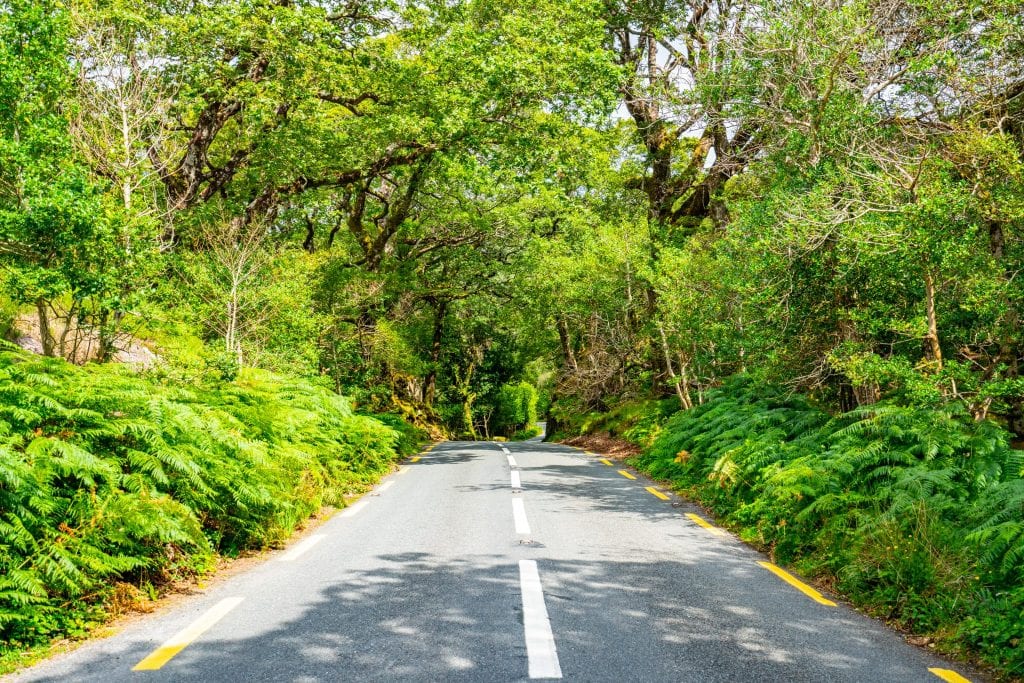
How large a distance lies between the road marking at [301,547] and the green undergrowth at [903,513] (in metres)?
5.05

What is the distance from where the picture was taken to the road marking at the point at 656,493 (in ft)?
37.4

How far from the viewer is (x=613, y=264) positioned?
20.3 meters

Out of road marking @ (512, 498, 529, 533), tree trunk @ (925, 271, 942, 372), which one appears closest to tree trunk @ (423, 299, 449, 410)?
road marking @ (512, 498, 529, 533)

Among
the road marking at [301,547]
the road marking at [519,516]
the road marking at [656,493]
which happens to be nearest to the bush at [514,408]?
the road marking at [656,493]

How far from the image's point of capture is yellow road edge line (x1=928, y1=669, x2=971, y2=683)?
4.22 m

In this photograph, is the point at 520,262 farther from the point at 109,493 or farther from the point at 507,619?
the point at 507,619

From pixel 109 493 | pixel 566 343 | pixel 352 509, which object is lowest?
pixel 352 509

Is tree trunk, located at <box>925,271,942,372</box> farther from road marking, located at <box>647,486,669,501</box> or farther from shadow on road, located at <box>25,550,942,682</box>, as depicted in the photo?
shadow on road, located at <box>25,550,942,682</box>

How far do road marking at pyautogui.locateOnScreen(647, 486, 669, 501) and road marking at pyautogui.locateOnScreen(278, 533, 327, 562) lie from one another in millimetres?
5658

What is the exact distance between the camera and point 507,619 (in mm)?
5094

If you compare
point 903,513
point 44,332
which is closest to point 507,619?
point 903,513

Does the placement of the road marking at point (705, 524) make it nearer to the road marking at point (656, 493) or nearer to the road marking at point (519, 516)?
the road marking at point (656, 493)

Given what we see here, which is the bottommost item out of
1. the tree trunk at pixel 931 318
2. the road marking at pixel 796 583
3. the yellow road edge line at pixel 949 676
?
the road marking at pixel 796 583

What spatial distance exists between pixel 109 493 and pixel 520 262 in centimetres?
1807
